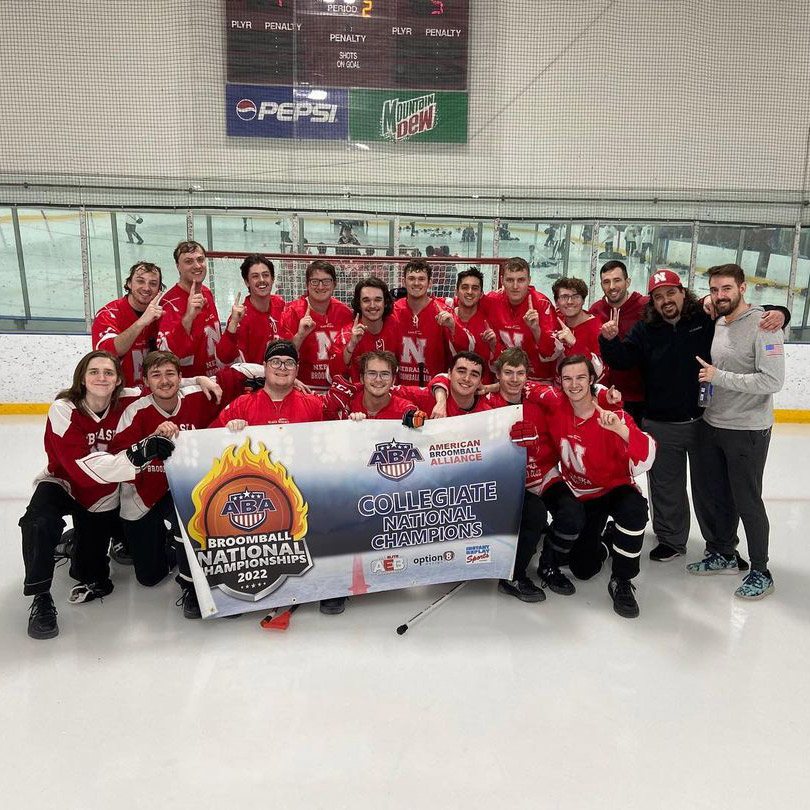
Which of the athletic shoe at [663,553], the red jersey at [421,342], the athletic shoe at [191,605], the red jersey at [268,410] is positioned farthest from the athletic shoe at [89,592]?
the athletic shoe at [663,553]

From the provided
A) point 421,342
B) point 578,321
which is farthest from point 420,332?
point 578,321

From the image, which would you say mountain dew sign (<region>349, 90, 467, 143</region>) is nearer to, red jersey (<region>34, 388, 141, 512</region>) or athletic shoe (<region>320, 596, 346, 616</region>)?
red jersey (<region>34, 388, 141, 512</region>)

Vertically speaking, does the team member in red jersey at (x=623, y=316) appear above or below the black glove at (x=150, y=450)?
above

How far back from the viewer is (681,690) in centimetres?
246

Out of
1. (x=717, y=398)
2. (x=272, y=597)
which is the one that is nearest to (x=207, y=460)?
(x=272, y=597)

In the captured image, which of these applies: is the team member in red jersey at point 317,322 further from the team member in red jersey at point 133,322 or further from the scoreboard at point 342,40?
the scoreboard at point 342,40

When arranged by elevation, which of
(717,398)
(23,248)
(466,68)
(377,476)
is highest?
(466,68)

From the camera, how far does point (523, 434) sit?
296 centimetres

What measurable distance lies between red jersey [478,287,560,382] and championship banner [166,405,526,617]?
857mm

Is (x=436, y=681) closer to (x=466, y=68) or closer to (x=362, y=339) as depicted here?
(x=362, y=339)

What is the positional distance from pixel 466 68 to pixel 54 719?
7.81m

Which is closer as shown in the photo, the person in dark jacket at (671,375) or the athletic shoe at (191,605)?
the athletic shoe at (191,605)

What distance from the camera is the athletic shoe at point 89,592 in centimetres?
300

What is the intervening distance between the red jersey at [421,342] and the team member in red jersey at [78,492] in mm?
1523
